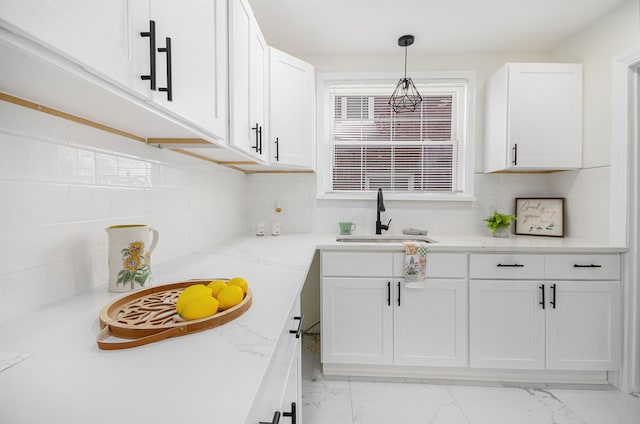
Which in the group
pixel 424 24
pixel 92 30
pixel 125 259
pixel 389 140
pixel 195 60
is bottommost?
pixel 125 259

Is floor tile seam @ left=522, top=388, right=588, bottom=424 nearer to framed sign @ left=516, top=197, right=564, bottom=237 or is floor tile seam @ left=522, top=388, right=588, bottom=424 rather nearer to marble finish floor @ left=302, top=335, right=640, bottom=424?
marble finish floor @ left=302, top=335, right=640, bottom=424

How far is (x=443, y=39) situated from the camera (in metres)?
2.42

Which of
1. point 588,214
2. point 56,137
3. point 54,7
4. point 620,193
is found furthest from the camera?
point 588,214

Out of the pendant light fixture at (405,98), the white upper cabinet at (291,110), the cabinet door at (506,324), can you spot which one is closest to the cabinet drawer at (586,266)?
the cabinet door at (506,324)

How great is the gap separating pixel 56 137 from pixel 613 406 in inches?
119

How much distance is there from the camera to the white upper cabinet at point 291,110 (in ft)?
7.11

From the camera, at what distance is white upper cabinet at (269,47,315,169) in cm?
217

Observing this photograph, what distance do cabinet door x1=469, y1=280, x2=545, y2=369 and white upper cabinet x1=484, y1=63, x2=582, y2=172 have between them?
3.03 ft

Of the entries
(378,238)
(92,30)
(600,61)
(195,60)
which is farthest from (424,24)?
(92,30)

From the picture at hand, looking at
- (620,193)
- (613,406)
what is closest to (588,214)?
(620,193)

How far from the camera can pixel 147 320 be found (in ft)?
2.45

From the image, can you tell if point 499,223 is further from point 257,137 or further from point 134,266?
point 134,266

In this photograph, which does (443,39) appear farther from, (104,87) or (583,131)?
(104,87)

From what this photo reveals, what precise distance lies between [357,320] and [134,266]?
150cm
